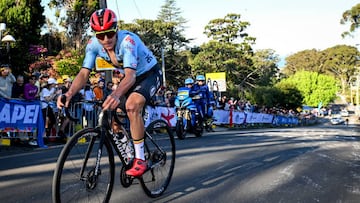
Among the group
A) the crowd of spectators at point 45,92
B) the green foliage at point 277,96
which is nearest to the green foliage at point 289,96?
the green foliage at point 277,96

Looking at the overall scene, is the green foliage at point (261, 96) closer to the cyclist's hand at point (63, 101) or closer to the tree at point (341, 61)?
the tree at point (341, 61)

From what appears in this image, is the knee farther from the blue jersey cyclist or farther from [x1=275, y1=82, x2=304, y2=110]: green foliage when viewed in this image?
[x1=275, y1=82, x2=304, y2=110]: green foliage

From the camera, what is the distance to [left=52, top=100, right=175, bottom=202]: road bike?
142 inches

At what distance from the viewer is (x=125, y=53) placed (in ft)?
13.8

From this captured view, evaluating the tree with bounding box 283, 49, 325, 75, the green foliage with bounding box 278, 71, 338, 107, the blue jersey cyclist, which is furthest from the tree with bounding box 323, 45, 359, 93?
the blue jersey cyclist

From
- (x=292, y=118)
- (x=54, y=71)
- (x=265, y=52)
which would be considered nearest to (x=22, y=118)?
(x=54, y=71)

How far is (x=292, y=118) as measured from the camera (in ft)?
185

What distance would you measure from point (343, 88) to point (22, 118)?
4749 inches

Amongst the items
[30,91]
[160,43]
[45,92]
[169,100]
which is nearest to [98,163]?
[30,91]

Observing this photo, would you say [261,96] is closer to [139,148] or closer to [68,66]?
[68,66]

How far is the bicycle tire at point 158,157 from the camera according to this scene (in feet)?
16.3

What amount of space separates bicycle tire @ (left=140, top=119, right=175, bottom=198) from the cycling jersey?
93 centimetres

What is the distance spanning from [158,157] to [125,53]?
161cm

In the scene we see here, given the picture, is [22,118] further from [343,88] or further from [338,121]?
[343,88]
